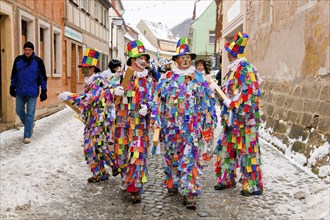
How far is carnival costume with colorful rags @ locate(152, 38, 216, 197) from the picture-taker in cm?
453

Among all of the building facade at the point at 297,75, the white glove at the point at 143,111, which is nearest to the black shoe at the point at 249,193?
the building facade at the point at 297,75

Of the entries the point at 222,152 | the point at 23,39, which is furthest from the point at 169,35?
the point at 222,152

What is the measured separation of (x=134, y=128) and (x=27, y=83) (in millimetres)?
3956

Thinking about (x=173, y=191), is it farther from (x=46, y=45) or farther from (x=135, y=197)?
(x=46, y=45)

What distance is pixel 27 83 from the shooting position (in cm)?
779

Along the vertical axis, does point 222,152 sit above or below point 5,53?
below

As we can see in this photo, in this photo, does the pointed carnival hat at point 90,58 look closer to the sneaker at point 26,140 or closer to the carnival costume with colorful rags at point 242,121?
the carnival costume with colorful rags at point 242,121

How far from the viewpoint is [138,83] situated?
4.68m

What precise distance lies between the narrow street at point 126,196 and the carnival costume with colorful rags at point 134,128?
0.35 m

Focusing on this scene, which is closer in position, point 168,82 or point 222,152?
point 168,82

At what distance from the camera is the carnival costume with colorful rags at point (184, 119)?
4527 millimetres

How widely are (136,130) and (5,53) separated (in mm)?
6074

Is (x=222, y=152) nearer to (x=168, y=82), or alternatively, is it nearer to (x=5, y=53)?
(x=168, y=82)

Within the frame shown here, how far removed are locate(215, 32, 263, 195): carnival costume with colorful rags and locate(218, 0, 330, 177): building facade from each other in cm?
121
